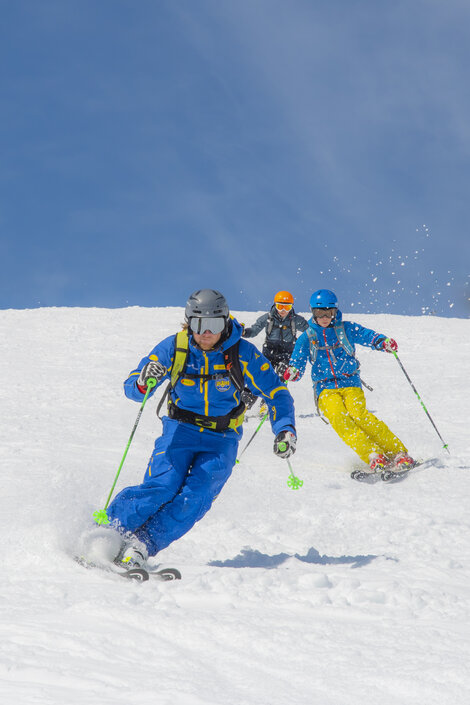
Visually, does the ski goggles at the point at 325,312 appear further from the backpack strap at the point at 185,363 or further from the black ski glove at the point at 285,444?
the black ski glove at the point at 285,444

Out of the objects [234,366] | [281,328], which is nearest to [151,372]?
[234,366]

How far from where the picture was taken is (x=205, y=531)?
5.70 m

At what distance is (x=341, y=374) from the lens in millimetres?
8461

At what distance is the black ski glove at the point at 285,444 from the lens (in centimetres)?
484

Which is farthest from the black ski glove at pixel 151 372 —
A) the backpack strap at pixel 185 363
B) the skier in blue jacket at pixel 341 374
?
the skier in blue jacket at pixel 341 374

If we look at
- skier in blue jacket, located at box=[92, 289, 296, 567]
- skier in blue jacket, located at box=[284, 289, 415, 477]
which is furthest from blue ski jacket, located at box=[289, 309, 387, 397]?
skier in blue jacket, located at box=[92, 289, 296, 567]

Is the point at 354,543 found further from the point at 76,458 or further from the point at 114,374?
the point at 114,374

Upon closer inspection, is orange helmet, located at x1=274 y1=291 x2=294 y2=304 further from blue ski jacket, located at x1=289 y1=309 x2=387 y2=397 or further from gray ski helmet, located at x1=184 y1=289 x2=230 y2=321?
gray ski helmet, located at x1=184 y1=289 x2=230 y2=321

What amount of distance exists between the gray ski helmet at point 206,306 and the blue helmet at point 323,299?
11.4 feet

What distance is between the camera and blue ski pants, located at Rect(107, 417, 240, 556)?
4.61m

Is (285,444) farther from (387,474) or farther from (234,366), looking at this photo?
(387,474)

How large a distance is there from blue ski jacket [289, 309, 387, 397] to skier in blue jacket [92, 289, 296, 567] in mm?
3349

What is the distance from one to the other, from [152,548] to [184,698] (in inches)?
88.5

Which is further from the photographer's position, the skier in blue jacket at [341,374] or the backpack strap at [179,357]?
the skier in blue jacket at [341,374]
